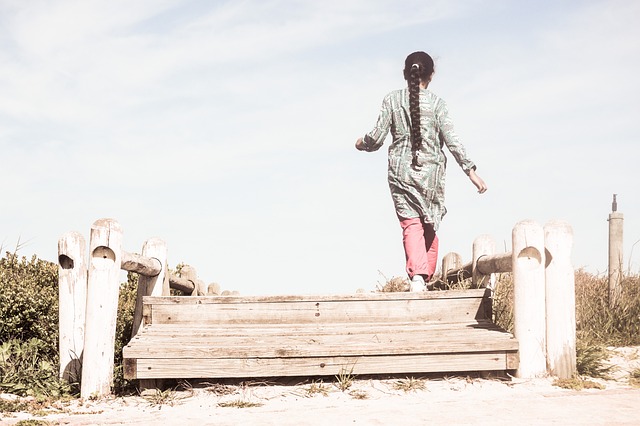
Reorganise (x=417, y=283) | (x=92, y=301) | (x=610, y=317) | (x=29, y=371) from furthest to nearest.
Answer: (x=610, y=317), (x=417, y=283), (x=29, y=371), (x=92, y=301)

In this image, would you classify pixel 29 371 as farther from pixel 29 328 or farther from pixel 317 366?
pixel 317 366

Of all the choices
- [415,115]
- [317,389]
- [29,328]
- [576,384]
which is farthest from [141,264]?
[576,384]

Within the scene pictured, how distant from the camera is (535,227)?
5406 millimetres

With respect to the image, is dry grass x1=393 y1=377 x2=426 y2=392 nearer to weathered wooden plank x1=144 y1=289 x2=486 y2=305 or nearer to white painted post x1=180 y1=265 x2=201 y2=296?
weathered wooden plank x1=144 y1=289 x2=486 y2=305

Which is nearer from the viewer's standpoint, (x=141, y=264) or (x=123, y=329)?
(x=141, y=264)

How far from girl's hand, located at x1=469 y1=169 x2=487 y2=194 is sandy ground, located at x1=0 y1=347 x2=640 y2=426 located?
1.92 m

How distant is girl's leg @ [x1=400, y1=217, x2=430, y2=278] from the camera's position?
662 cm

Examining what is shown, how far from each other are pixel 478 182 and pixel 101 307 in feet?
11.3

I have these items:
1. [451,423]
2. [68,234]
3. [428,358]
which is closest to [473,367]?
[428,358]

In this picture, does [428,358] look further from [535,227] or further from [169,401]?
[169,401]

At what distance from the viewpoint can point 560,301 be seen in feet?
17.8

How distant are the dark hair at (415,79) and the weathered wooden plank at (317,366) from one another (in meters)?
2.16

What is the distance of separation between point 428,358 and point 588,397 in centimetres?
110

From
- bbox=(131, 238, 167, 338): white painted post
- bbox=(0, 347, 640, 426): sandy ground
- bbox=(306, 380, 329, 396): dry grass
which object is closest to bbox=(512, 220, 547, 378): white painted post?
bbox=(0, 347, 640, 426): sandy ground
